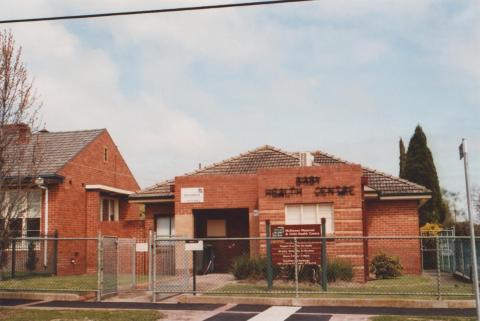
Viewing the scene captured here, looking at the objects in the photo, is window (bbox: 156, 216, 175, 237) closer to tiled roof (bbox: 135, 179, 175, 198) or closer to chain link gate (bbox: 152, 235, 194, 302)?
tiled roof (bbox: 135, 179, 175, 198)

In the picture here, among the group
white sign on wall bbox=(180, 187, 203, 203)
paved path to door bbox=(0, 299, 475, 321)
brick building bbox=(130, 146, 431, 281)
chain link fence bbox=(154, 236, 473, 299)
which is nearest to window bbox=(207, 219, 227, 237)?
brick building bbox=(130, 146, 431, 281)

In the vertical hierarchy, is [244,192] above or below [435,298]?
above

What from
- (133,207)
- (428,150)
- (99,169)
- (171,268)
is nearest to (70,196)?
(99,169)

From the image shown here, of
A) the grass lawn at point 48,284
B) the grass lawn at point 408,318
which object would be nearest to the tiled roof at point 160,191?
the grass lawn at point 48,284

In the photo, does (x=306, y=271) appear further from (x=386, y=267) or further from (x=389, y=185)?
(x=389, y=185)

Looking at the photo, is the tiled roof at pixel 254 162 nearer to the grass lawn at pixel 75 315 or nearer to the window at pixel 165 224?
the window at pixel 165 224

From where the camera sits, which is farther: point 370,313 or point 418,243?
point 418,243

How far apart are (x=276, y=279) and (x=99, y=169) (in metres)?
13.1

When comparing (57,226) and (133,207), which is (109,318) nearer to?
(57,226)

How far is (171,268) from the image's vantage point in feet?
57.0

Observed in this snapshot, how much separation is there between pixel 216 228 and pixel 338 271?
317 inches

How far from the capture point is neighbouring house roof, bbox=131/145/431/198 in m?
24.4

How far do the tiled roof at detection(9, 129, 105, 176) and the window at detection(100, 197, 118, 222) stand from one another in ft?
9.13

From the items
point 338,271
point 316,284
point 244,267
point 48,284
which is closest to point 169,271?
point 244,267
